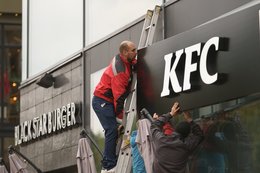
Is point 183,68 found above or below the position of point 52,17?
below

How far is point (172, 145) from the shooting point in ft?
34.6

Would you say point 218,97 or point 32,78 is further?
point 32,78

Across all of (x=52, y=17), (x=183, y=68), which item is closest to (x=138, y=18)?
(x=183, y=68)

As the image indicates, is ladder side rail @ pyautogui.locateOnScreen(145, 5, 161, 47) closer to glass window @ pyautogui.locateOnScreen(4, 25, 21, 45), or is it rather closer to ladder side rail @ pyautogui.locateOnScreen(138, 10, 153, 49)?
ladder side rail @ pyautogui.locateOnScreen(138, 10, 153, 49)

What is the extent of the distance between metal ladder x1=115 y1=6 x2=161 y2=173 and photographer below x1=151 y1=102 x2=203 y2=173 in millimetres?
1001

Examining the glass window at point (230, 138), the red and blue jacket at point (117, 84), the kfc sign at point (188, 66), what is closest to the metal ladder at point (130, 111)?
the red and blue jacket at point (117, 84)

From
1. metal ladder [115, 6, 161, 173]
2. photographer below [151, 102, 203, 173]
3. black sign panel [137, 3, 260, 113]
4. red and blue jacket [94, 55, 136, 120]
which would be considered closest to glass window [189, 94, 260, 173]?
black sign panel [137, 3, 260, 113]

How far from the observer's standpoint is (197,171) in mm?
11781

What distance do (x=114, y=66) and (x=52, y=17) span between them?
20.8 feet

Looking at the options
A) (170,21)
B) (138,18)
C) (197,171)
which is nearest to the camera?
(197,171)

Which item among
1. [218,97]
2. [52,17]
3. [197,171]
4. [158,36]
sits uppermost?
[52,17]

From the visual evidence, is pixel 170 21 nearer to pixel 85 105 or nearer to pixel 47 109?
pixel 85 105

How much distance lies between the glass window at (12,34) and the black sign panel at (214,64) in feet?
67.9

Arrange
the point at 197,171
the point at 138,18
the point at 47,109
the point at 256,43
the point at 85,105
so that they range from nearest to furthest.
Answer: the point at 256,43, the point at 197,171, the point at 138,18, the point at 85,105, the point at 47,109
